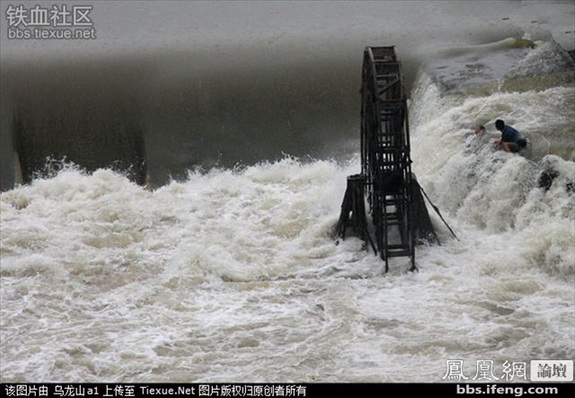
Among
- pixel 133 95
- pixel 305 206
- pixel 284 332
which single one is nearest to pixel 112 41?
pixel 133 95

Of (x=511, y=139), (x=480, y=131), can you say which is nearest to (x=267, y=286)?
(x=511, y=139)

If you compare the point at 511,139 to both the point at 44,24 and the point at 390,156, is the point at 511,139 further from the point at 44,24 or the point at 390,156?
the point at 44,24
